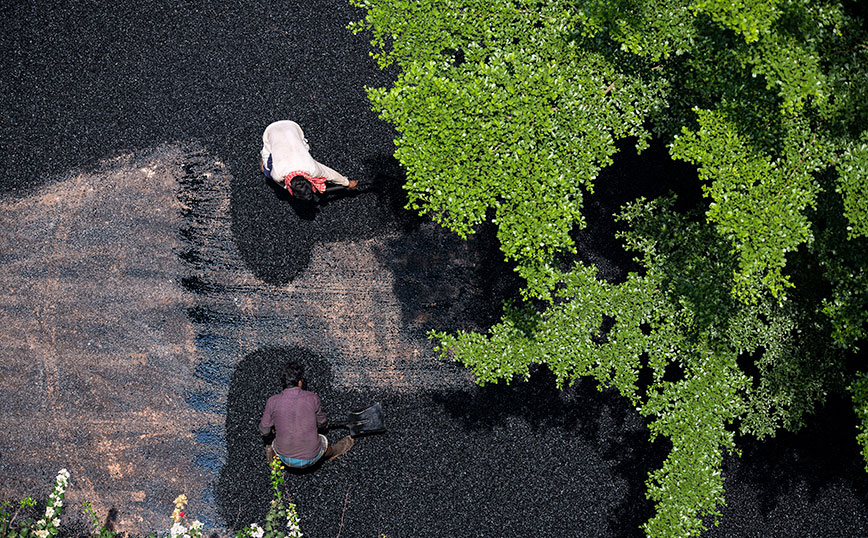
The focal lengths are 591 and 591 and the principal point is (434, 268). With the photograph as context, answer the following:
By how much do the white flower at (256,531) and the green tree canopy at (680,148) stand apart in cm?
386

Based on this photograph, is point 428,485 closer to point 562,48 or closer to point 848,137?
point 562,48

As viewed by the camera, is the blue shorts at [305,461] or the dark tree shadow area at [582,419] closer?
the blue shorts at [305,461]

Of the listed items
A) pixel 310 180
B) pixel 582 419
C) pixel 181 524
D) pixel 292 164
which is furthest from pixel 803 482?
pixel 181 524

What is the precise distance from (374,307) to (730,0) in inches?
234

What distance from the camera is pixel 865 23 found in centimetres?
634

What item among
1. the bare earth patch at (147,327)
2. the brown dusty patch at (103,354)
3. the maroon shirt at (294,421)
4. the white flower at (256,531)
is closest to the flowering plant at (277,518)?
the white flower at (256,531)

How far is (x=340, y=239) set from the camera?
9.01 meters

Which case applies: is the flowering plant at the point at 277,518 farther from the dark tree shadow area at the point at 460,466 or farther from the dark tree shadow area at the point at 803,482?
the dark tree shadow area at the point at 803,482

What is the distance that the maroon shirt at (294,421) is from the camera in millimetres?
7875

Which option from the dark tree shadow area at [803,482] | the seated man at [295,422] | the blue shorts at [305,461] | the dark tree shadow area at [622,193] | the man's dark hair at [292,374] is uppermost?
the dark tree shadow area at [622,193]

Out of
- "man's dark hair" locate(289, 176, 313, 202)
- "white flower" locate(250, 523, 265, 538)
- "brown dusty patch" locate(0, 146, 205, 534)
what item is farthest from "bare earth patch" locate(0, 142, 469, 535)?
"man's dark hair" locate(289, 176, 313, 202)

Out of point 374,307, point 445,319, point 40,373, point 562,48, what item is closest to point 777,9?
point 562,48

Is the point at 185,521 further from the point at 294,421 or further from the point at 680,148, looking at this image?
the point at 680,148

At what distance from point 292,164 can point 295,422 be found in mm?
3477
